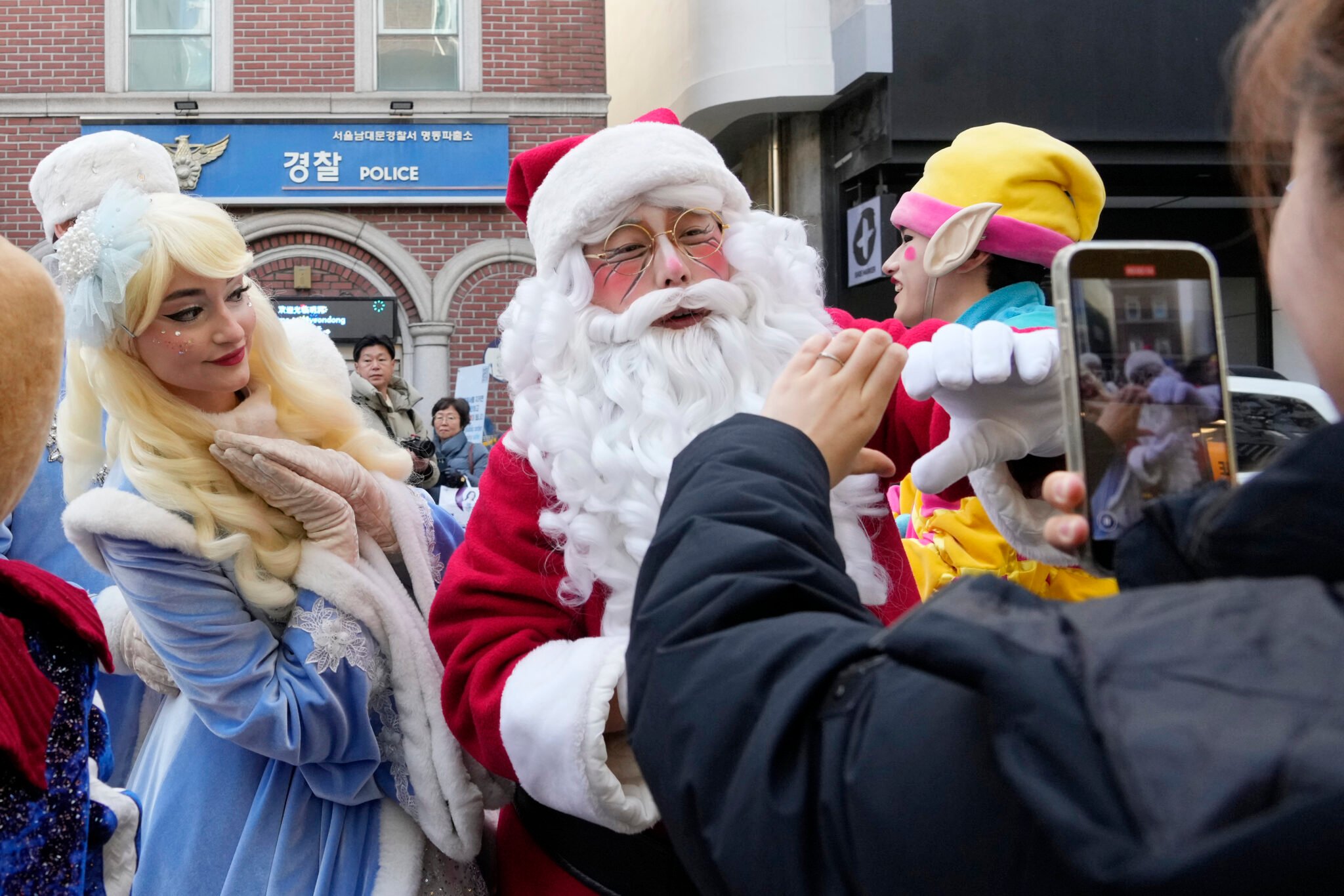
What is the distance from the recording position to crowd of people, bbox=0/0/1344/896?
0.60m

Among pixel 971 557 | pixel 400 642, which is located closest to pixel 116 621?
pixel 400 642

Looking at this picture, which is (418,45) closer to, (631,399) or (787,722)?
(631,399)

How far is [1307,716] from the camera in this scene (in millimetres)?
537

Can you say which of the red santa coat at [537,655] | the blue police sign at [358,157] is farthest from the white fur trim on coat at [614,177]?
the blue police sign at [358,157]

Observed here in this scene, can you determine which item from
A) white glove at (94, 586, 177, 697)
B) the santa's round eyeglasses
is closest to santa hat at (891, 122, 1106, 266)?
the santa's round eyeglasses

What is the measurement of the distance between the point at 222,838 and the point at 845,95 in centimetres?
813

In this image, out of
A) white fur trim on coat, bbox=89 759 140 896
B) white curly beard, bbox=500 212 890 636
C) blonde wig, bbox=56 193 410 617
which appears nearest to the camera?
white fur trim on coat, bbox=89 759 140 896

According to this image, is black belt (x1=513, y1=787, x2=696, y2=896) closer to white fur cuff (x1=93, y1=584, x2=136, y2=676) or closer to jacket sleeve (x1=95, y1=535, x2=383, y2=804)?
jacket sleeve (x1=95, y1=535, x2=383, y2=804)

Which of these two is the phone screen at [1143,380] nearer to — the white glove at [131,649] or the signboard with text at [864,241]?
the white glove at [131,649]

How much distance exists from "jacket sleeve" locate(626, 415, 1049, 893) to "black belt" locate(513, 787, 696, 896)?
92 cm

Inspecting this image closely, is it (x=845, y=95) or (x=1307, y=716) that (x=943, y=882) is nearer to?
(x=1307, y=716)

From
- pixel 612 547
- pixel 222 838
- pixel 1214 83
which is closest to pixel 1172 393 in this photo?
pixel 612 547

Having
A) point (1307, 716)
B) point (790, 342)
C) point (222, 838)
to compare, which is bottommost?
point (222, 838)

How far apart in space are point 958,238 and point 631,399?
0.86 m
